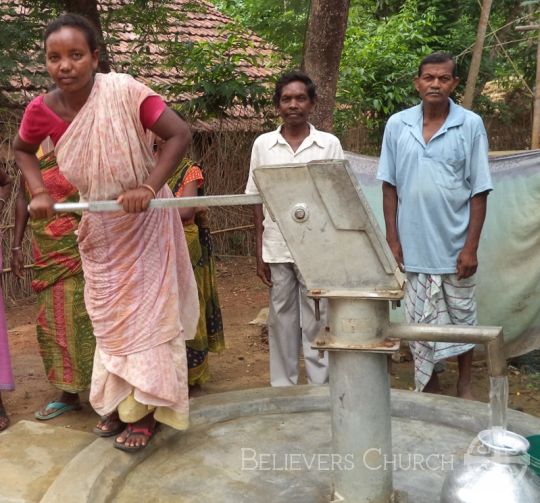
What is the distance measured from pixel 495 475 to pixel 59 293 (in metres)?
2.28

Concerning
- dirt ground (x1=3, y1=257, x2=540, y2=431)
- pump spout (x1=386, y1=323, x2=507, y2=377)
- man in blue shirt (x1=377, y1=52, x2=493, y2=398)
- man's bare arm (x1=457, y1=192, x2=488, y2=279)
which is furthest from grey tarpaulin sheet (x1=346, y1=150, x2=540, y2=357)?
pump spout (x1=386, y1=323, x2=507, y2=377)

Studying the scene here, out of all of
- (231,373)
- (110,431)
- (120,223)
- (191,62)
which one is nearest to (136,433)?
(110,431)

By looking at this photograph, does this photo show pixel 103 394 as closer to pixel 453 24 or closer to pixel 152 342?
pixel 152 342

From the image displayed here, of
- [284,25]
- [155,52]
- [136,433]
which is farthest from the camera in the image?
[155,52]

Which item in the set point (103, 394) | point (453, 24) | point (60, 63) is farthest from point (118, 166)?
point (453, 24)

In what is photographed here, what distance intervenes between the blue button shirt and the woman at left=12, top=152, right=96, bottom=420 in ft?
5.28

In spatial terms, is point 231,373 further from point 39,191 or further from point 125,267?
point 39,191

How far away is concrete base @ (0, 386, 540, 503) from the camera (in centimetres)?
237

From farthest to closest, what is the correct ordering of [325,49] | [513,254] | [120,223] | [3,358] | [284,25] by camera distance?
1. [284,25]
2. [325,49]
3. [513,254]
4. [3,358]
5. [120,223]

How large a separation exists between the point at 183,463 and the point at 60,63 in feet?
4.91

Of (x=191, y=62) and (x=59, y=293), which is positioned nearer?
(x=59, y=293)

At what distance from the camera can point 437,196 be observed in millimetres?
3406

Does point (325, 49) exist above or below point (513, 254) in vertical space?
above

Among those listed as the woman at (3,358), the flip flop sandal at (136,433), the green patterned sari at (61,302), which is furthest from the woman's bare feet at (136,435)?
the woman at (3,358)
